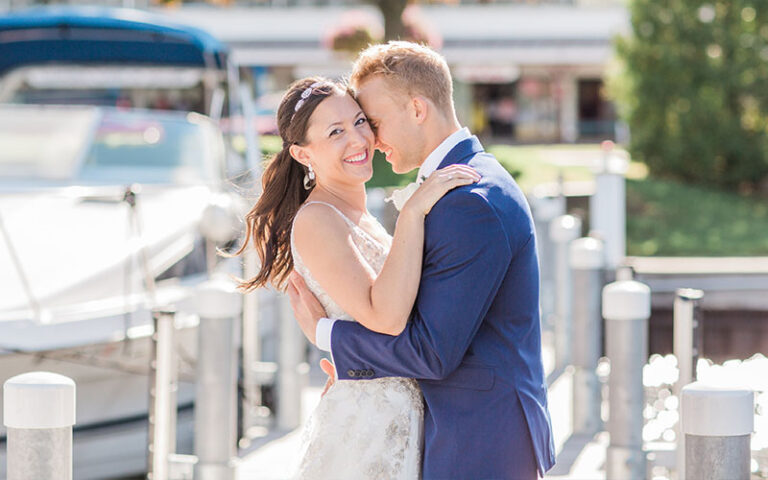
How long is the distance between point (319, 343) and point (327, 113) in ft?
1.78

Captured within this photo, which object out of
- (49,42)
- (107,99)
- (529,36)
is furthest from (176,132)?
(529,36)

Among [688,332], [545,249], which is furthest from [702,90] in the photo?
[688,332]

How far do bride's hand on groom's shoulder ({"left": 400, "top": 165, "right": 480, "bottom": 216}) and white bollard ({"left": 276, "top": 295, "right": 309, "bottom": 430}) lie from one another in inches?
167

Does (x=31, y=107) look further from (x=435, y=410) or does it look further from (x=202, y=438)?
(x=435, y=410)

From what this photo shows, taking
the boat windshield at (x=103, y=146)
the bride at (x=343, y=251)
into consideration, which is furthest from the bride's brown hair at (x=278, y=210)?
the boat windshield at (x=103, y=146)

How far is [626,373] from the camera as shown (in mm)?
5082

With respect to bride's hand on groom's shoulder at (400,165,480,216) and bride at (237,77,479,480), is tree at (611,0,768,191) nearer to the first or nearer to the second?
bride at (237,77,479,480)

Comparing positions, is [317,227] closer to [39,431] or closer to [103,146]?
[39,431]

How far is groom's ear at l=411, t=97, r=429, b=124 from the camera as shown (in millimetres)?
2830

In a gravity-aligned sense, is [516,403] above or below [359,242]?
below

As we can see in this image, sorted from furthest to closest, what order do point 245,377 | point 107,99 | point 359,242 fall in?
point 107,99
point 245,377
point 359,242

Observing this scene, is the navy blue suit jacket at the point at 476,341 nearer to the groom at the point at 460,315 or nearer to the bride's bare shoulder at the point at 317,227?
the groom at the point at 460,315

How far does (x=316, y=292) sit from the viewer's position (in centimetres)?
299

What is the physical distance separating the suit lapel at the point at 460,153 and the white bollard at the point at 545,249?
7.17m
